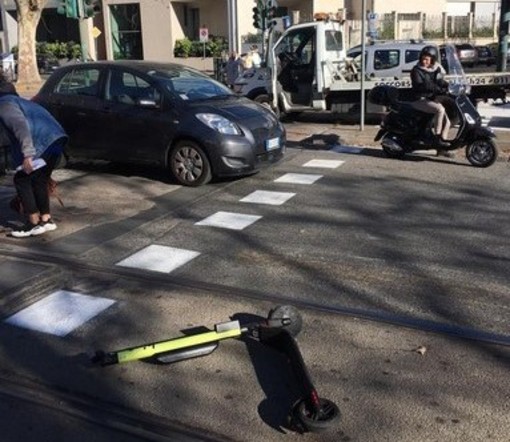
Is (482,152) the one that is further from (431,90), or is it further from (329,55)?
(329,55)

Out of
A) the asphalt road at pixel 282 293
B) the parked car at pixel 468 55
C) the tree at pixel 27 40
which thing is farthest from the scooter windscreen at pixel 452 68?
the parked car at pixel 468 55

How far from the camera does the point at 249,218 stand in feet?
24.3

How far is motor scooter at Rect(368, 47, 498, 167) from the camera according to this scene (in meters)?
9.96

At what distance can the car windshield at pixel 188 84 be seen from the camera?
30.0 feet

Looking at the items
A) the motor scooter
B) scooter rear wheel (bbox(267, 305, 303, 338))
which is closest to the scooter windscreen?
the motor scooter

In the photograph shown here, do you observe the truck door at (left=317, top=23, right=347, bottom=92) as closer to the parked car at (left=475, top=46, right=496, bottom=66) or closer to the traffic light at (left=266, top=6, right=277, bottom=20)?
the traffic light at (left=266, top=6, right=277, bottom=20)

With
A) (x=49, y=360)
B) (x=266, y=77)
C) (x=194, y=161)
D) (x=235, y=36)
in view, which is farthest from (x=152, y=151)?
(x=235, y=36)

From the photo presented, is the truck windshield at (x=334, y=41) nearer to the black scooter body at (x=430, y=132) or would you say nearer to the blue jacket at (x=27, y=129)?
the black scooter body at (x=430, y=132)

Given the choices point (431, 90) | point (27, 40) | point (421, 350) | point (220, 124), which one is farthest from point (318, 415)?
point (27, 40)

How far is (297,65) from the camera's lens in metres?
15.7

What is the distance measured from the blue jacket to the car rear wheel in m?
2.34

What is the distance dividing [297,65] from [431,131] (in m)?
6.15

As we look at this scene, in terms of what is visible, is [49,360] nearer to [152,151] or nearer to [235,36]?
[152,151]

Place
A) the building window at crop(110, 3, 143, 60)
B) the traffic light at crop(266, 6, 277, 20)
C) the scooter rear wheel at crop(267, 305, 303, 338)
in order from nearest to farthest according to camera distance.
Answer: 1. the scooter rear wheel at crop(267, 305, 303, 338)
2. the traffic light at crop(266, 6, 277, 20)
3. the building window at crop(110, 3, 143, 60)
